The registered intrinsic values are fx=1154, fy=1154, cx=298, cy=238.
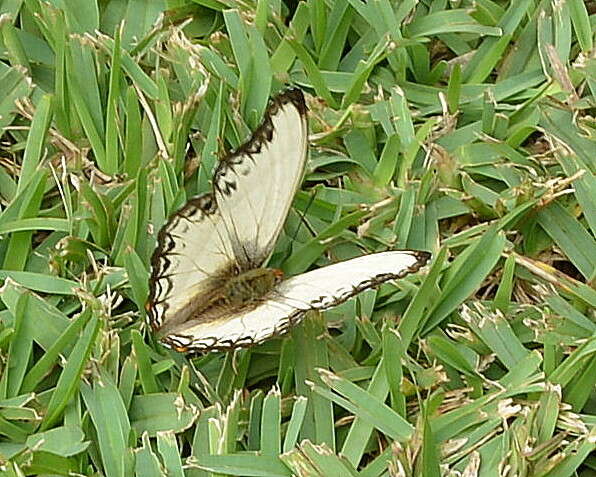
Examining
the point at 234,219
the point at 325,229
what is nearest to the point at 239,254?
the point at 234,219

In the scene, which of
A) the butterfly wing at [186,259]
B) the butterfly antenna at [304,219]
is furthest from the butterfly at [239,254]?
the butterfly antenna at [304,219]

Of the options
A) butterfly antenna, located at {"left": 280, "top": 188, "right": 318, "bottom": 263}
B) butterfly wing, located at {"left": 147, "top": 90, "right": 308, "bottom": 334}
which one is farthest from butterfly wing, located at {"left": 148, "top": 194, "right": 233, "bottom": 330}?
butterfly antenna, located at {"left": 280, "top": 188, "right": 318, "bottom": 263}

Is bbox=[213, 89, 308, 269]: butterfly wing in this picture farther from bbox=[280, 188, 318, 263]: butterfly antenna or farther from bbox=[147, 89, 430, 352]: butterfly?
bbox=[280, 188, 318, 263]: butterfly antenna

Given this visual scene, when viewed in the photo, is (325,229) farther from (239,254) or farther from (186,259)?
(186,259)

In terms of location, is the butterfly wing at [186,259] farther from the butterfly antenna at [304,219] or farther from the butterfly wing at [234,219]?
the butterfly antenna at [304,219]

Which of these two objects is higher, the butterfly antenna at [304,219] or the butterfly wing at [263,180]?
the butterfly wing at [263,180]

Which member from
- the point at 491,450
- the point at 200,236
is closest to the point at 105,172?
the point at 200,236
